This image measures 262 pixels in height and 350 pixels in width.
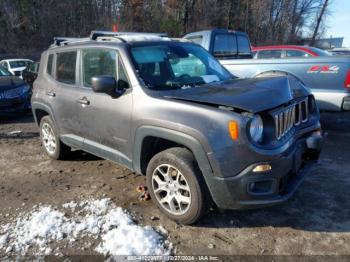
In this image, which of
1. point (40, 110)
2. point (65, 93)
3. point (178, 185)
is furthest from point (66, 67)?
point (178, 185)

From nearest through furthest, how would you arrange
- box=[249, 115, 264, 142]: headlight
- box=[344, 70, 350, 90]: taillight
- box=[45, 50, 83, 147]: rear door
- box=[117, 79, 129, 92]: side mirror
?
box=[249, 115, 264, 142]: headlight < box=[117, 79, 129, 92]: side mirror < box=[45, 50, 83, 147]: rear door < box=[344, 70, 350, 90]: taillight

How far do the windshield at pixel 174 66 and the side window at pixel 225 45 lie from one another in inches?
162

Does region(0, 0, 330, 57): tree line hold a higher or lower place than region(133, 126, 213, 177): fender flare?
higher

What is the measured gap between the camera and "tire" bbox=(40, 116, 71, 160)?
17.1 feet

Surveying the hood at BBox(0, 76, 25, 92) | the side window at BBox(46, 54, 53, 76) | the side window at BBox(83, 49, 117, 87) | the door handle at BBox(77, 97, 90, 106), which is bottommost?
the hood at BBox(0, 76, 25, 92)

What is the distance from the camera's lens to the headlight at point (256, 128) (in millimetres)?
2838

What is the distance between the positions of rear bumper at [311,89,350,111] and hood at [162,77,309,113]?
304 cm

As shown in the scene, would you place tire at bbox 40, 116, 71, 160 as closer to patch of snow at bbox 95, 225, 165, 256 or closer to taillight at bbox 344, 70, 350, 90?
patch of snow at bbox 95, 225, 165, 256

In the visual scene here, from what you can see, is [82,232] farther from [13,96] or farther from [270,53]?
[270,53]

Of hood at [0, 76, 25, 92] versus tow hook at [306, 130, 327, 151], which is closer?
tow hook at [306, 130, 327, 151]

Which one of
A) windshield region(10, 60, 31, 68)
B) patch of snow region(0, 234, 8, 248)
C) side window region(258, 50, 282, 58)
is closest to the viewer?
patch of snow region(0, 234, 8, 248)

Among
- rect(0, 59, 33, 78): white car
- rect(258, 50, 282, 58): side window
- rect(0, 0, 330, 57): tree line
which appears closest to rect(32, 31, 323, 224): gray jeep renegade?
rect(258, 50, 282, 58): side window

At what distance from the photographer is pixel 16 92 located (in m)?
8.80

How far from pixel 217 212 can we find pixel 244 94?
4.53ft
